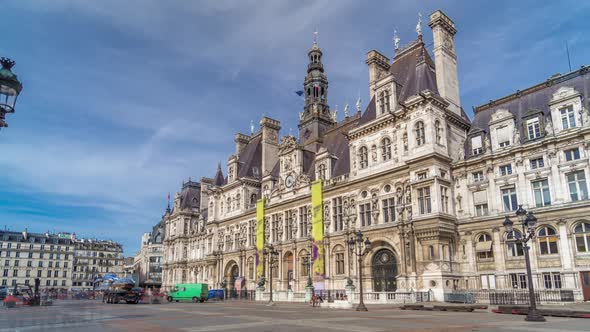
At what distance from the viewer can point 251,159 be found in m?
61.2

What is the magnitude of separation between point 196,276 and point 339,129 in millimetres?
35162

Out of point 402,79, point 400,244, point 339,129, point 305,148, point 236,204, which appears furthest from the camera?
point 236,204

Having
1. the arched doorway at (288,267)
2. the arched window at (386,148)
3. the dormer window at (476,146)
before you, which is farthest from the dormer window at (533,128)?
the arched doorway at (288,267)

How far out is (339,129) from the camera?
51.5 meters

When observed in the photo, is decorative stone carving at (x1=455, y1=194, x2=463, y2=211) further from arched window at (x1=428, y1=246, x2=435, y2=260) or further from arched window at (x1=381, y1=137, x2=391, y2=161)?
arched window at (x1=381, y1=137, x2=391, y2=161)

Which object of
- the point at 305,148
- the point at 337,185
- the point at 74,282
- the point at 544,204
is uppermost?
the point at 305,148

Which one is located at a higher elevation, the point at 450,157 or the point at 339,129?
the point at 339,129

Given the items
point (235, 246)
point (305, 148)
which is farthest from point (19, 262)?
point (305, 148)

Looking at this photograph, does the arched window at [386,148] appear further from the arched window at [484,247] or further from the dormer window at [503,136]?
the arched window at [484,247]

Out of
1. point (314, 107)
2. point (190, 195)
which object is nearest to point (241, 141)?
point (314, 107)

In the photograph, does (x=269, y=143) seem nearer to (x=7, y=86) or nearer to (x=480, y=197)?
(x=480, y=197)

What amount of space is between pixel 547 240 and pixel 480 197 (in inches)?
227

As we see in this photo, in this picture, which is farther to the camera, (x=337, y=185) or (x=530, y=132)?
(x=337, y=185)

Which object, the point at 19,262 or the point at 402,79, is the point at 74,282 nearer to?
the point at 19,262
